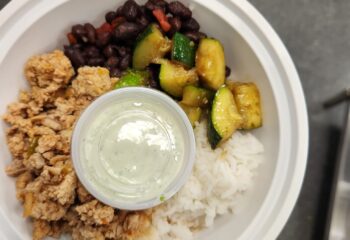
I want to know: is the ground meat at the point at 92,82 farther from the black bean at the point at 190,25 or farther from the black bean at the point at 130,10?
the black bean at the point at 190,25

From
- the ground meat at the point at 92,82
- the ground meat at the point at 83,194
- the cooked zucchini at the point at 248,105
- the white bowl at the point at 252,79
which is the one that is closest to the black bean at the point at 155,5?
the white bowl at the point at 252,79

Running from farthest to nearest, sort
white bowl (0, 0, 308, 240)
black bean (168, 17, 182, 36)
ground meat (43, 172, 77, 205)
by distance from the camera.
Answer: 1. black bean (168, 17, 182, 36)
2. white bowl (0, 0, 308, 240)
3. ground meat (43, 172, 77, 205)

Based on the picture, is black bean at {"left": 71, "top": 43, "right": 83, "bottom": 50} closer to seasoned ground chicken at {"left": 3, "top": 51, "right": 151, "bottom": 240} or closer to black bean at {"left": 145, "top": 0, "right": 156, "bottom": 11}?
seasoned ground chicken at {"left": 3, "top": 51, "right": 151, "bottom": 240}

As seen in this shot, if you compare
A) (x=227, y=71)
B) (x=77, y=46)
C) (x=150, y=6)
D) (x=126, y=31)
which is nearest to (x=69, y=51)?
(x=77, y=46)

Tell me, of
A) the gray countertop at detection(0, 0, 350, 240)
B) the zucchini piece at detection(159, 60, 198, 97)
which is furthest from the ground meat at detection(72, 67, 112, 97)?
the gray countertop at detection(0, 0, 350, 240)

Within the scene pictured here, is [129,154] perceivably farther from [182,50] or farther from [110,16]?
[110,16]
